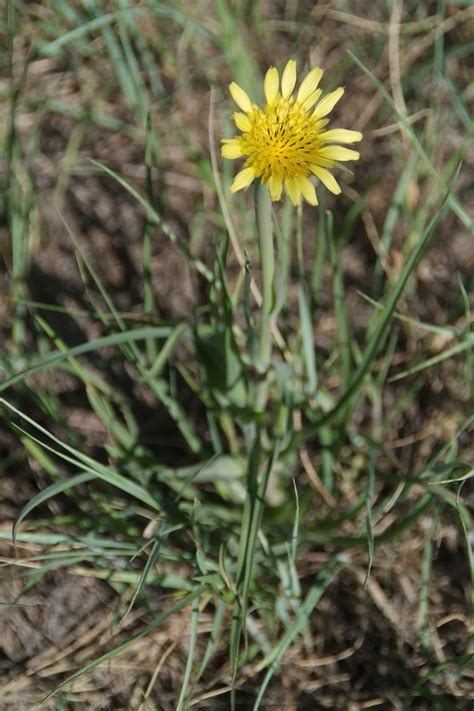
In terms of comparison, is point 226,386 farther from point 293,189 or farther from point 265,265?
point 293,189

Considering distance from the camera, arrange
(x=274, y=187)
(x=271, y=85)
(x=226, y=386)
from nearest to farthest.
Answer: (x=274, y=187)
(x=271, y=85)
(x=226, y=386)

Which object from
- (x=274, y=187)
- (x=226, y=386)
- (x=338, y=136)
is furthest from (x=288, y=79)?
(x=226, y=386)

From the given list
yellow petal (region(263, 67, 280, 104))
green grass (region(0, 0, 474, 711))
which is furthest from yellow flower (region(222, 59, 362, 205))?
green grass (region(0, 0, 474, 711))

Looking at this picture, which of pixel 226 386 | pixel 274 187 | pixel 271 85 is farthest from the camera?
pixel 226 386

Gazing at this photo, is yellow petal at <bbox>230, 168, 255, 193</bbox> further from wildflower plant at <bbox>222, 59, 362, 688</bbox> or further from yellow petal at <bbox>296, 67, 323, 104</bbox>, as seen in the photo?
yellow petal at <bbox>296, 67, 323, 104</bbox>

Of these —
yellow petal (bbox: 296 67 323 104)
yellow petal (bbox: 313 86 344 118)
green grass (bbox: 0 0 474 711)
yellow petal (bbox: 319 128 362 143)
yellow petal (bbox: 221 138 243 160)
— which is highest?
yellow petal (bbox: 296 67 323 104)

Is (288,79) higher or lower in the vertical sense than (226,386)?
higher

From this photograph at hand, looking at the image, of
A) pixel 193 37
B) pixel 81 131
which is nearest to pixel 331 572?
pixel 81 131
